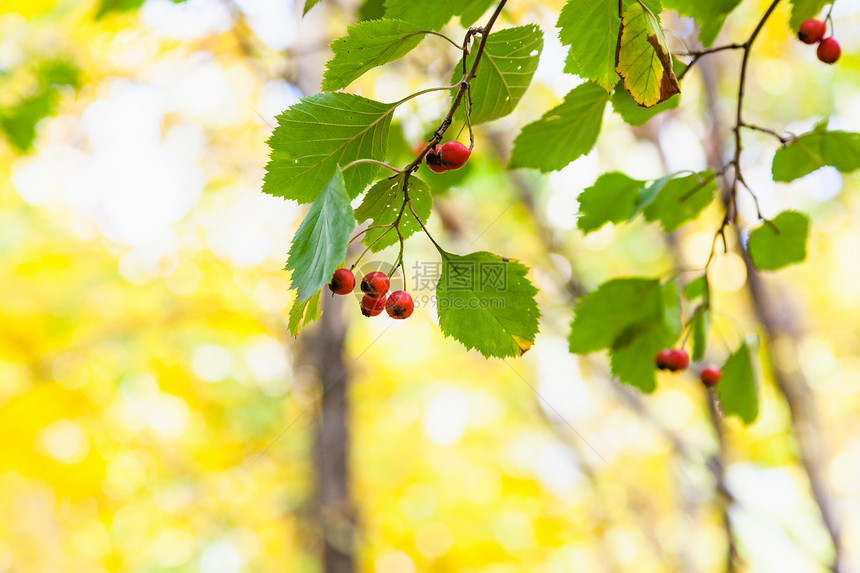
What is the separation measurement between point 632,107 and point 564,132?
3.7 inches

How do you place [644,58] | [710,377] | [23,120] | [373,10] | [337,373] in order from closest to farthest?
[644,58]
[373,10]
[710,377]
[23,120]
[337,373]

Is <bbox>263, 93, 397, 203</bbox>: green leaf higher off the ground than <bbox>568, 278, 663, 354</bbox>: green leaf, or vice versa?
<bbox>263, 93, 397, 203</bbox>: green leaf

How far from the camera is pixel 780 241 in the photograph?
0.92 meters

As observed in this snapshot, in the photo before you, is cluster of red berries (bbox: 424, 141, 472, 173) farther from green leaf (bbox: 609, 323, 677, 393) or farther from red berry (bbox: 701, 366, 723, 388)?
red berry (bbox: 701, 366, 723, 388)

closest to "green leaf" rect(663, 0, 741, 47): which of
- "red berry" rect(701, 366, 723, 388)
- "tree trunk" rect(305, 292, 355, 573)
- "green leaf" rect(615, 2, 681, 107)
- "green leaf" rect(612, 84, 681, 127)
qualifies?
"green leaf" rect(612, 84, 681, 127)

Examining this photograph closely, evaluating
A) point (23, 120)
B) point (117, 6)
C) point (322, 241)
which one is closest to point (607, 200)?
point (322, 241)

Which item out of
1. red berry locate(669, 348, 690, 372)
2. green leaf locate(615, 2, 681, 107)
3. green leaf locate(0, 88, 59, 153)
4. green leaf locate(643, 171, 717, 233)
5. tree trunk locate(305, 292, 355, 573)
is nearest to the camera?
green leaf locate(615, 2, 681, 107)

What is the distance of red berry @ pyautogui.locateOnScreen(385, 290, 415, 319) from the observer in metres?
0.60

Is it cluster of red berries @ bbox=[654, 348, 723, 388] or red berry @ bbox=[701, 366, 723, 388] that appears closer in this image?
cluster of red berries @ bbox=[654, 348, 723, 388]

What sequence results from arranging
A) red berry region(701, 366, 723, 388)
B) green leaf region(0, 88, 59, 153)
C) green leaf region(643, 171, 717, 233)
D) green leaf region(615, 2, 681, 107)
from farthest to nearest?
green leaf region(0, 88, 59, 153) < red berry region(701, 366, 723, 388) < green leaf region(643, 171, 717, 233) < green leaf region(615, 2, 681, 107)

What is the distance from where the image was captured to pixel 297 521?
4.61 meters

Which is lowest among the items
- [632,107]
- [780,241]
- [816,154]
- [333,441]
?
[333,441]

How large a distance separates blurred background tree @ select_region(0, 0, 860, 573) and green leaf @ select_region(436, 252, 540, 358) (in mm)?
1609

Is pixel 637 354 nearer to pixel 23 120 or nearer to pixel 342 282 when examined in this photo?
pixel 342 282
